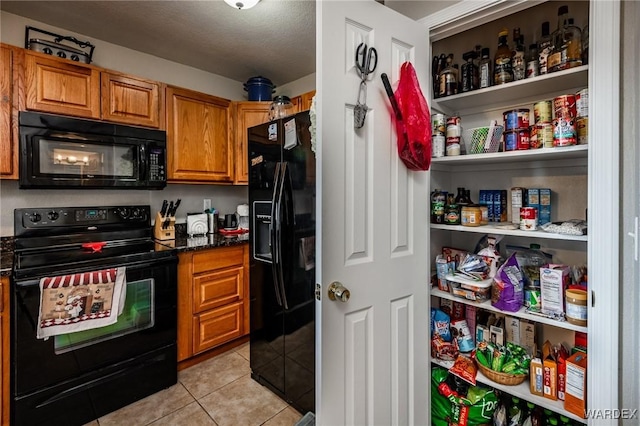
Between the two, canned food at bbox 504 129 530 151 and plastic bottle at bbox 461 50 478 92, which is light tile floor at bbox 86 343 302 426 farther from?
plastic bottle at bbox 461 50 478 92

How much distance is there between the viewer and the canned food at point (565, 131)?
1.12 metres

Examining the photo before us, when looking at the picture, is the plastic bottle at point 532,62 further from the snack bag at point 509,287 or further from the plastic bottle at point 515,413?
the plastic bottle at point 515,413

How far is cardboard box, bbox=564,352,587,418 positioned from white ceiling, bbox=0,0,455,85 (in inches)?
64.3

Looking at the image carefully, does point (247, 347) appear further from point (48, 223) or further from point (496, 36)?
point (496, 36)

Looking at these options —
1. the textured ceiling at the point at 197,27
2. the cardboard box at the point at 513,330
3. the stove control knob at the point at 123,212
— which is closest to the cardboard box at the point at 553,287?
the cardboard box at the point at 513,330

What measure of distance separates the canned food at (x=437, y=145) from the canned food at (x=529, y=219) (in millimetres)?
447

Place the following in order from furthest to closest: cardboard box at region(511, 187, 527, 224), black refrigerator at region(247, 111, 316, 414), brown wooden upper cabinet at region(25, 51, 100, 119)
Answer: brown wooden upper cabinet at region(25, 51, 100, 119) → black refrigerator at region(247, 111, 316, 414) → cardboard box at region(511, 187, 527, 224)

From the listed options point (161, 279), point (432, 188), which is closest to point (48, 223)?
point (161, 279)

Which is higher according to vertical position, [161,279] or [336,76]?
[336,76]

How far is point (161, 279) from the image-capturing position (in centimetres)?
198

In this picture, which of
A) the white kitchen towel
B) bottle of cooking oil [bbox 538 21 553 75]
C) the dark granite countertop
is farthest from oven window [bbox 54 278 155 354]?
bottle of cooking oil [bbox 538 21 553 75]

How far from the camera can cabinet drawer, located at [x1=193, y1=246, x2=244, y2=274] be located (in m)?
2.24

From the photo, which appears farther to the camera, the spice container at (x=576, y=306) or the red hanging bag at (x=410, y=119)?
the red hanging bag at (x=410, y=119)

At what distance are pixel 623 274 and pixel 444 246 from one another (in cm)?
76
